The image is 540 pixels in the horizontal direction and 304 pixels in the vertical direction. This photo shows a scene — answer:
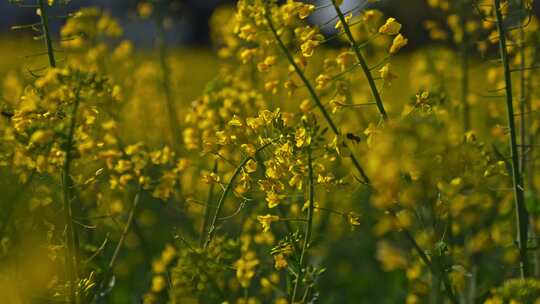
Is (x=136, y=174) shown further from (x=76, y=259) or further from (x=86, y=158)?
(x=76, y=259)

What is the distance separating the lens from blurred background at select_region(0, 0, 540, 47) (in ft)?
36.8

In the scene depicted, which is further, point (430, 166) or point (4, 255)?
point (4, 255)

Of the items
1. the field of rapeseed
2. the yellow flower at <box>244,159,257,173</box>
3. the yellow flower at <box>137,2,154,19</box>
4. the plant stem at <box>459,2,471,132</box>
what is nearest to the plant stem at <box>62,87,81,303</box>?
the field of rapeseed

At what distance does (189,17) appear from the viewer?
33719mm

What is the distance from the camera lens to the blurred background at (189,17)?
1121cm

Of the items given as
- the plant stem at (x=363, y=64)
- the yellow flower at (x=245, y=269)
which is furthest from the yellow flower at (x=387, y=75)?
the yellow flower at (x=245, y=269)

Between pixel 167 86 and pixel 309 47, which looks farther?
pixel 167 86

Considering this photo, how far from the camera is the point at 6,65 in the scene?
57.1 feet

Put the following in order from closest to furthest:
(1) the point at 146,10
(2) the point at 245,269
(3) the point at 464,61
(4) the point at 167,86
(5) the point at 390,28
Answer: (5) the point at 390,28 < (2) the point at 245,269 < (3) the point at 464,61 < (4) the point at 167,86 < (1) the point at 146,10

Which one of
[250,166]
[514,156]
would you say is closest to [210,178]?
[250,166]

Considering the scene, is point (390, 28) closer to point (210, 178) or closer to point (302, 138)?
point (302, 138)

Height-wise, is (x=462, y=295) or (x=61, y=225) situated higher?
(x=61, y=225)

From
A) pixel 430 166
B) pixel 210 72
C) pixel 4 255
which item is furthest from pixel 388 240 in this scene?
pixel 210 72

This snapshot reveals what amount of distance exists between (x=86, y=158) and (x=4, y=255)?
0.53m
